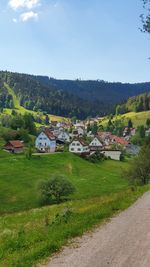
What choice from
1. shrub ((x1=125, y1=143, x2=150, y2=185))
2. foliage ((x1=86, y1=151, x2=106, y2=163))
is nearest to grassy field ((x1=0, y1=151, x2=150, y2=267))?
foliage ((x1=86, y1=151, x2=106, y2=163))

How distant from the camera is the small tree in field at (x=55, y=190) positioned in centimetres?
6225

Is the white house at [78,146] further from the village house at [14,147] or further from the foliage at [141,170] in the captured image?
the foliage at [141,170]

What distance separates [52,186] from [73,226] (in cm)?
4646

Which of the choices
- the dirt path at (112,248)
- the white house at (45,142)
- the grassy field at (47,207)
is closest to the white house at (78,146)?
the white house at (45,142)

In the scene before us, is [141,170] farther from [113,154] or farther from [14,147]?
[113,154]

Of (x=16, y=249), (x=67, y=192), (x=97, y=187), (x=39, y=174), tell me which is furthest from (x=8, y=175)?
(x=16, y=249)

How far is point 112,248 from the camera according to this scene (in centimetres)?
1421

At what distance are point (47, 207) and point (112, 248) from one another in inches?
1011

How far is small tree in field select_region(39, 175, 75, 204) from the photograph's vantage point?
204ft

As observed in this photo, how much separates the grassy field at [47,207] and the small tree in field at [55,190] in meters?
1.82

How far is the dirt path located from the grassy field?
2.30 ft

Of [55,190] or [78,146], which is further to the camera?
[78,146]

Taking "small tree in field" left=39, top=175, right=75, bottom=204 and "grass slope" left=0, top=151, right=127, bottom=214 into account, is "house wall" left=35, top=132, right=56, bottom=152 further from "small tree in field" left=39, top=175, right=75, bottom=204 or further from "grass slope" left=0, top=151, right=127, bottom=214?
"small tree in field" left=39, top=175, right=75, bottom=204

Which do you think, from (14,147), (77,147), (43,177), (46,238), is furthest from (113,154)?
(46,238)
